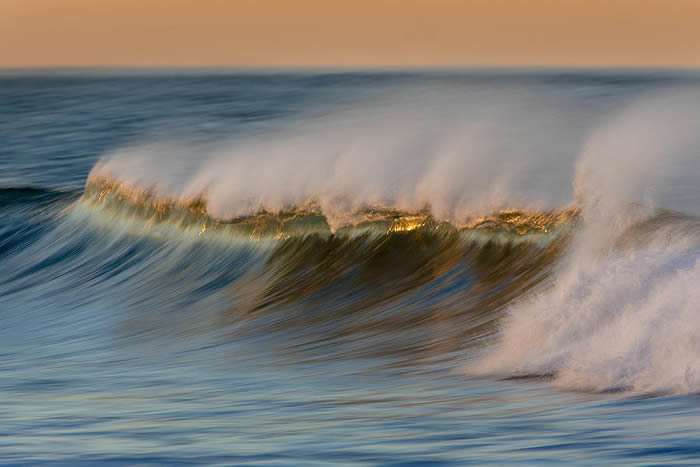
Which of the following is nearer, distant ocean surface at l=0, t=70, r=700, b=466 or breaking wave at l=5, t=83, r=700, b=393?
distant ocean surface at l=0, t=70, r=700, b=466

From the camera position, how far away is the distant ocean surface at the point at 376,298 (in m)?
4.39

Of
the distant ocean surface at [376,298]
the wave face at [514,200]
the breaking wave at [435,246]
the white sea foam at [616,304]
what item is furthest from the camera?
the breaking wave at [435,246]

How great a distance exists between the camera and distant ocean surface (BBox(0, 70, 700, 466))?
4.39 meters

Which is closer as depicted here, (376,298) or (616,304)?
(616,304)

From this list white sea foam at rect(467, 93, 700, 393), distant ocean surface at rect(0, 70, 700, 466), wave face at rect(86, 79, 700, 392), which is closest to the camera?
distant ocean surface at rect(0, 70, 700, 466)

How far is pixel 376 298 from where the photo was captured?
8492mm

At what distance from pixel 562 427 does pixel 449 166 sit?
533 cm

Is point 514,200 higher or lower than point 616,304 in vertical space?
higher

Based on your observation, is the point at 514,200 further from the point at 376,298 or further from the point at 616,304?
the point at 616,304

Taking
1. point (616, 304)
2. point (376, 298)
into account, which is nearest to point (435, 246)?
point (376, 298)

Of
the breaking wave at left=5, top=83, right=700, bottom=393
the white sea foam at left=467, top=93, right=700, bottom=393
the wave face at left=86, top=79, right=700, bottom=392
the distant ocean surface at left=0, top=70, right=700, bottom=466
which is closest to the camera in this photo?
the distant ocean surface at left=0, top=70, right=700, bottom=466

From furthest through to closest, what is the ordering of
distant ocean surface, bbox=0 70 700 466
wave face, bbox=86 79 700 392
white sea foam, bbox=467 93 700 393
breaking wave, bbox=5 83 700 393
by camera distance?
breaking wave, bbox=5 83 700 393, wave face, bbox=86 79 700 392, white sea foam, bbox=467 93 700 393, distant ocean surface, bbox=0 70 700 466

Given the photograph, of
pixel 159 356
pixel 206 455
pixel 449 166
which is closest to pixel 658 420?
pixel 206 455

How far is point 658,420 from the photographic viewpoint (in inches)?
170
